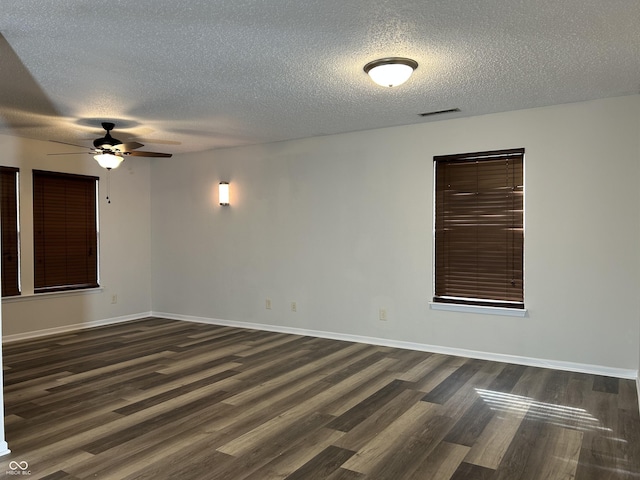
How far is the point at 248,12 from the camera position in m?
2.60

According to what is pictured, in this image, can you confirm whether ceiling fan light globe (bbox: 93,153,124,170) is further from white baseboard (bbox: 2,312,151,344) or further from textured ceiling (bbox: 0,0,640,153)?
white baseboard (bbox: 2,312,151,344)

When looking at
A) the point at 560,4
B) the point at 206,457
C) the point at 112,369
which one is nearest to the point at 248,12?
the point at 560,4

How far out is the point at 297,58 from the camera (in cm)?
332

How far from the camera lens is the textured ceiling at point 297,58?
2.61 metres

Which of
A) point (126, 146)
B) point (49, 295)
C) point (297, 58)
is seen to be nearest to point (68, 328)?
point (49, 295)

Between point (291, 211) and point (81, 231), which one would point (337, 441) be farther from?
point (81, 231)

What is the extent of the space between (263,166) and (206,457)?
13.8 feet

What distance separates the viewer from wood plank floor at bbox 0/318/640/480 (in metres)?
2.66

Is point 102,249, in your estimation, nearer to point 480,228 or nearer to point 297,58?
point 297,58

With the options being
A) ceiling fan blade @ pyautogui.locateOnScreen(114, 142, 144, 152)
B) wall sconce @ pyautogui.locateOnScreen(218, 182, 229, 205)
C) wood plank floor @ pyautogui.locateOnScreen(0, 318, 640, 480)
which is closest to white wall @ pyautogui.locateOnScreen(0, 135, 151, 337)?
wood plank floor @ pyautogui.locateOnScreen(0, 318, 640, 480)

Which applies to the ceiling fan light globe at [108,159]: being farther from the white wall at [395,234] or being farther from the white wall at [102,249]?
the white wall at [395,234]

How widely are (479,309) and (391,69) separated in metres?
2.70

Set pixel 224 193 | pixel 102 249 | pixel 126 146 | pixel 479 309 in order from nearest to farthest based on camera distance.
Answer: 1. pixel 479 309
2. pixel 126 146
3. pixel 224 193
4. pixel 102 249

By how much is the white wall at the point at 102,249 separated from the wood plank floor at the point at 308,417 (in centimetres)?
104
